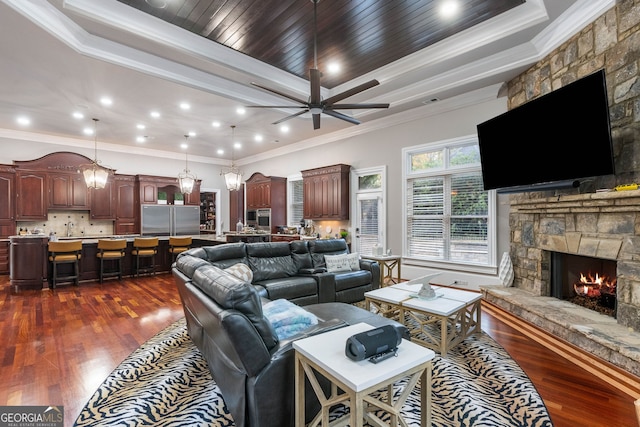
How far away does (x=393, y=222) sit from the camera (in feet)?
20.6

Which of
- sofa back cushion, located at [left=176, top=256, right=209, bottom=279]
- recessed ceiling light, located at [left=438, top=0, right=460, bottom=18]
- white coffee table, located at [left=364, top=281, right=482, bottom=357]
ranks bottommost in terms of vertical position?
white coffee table, located at [left=364, top=281, right=482, bottom=357]

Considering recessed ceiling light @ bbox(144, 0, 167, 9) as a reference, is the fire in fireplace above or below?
below

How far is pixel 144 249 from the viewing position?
21.9ft

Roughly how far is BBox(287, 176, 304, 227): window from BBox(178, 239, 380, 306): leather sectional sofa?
12.8ft

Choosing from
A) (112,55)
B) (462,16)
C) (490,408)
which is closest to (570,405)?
(490,408)

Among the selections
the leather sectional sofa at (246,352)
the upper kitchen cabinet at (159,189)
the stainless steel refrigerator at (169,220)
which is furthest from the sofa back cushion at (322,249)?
the upper kitchen cabinet at (159,189)

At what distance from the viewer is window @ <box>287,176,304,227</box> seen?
8723 mm

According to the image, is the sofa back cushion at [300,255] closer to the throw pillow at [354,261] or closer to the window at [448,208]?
the throw pillow at [354,261]

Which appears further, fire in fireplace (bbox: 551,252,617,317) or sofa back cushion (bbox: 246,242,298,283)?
sofa back cushion (bbox: 246,242,298,283)

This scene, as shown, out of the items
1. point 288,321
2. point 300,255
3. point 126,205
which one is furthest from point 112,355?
point 126,205

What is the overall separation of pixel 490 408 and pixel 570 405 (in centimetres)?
59

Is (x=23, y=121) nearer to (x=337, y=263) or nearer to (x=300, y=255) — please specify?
(x=300, y=255)

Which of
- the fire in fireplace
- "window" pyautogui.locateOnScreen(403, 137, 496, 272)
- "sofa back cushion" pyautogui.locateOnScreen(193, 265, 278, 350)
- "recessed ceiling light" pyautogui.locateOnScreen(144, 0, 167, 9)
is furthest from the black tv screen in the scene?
"recessed ceiling light" pyautogui.locateOnScreen(144, 0, 167, 9)

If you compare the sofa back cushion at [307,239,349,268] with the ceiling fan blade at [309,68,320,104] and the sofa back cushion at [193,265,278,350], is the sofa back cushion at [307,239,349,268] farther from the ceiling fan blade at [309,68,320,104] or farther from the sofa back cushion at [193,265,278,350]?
the sofa back cushion at [193,265,278,350]
